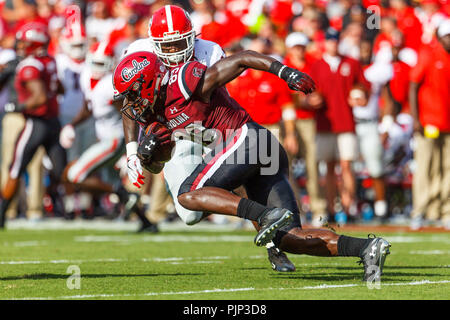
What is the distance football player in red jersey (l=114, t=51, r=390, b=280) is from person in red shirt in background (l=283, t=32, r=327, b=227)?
626cm

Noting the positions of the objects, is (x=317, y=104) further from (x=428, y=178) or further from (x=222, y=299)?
(x=222, y=299)

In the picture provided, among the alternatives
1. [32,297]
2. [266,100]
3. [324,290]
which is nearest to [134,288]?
[32,297]

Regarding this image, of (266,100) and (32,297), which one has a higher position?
(266,100)

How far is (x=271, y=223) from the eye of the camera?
5.55 m

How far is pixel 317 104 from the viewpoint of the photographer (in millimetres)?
12672

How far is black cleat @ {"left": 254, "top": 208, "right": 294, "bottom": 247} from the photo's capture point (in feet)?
18.1

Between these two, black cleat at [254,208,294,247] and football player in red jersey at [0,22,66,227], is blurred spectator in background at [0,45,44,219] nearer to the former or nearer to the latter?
football player in red jersey at [0,22,66,227]

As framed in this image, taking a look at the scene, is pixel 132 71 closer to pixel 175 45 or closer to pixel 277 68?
pixel 175 45

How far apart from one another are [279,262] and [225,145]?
114 centimetres

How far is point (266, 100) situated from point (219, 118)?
5.90m

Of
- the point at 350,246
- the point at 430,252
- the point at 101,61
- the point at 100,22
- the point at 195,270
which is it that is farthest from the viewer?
the point at 100,22

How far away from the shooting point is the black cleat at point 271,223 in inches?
217

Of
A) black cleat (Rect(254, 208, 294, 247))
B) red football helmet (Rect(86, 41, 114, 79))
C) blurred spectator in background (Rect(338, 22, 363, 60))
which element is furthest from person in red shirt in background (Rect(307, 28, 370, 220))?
black cleat (Rect(254, 208, 294, 247))

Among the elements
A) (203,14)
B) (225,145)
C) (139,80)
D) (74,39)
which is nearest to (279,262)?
(225,145)
